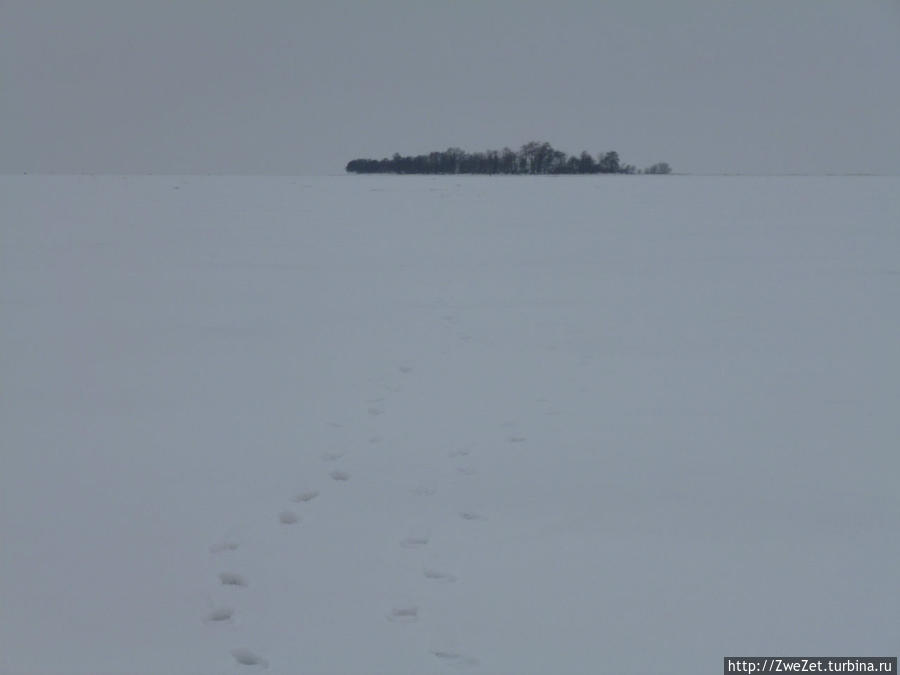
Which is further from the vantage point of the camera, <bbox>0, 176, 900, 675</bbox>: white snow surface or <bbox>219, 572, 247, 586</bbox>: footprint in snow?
<bbox>219, 572, 247, 586</bbox>: footprint in snow

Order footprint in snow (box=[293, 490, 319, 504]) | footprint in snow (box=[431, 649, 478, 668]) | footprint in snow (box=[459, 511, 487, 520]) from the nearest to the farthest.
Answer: footprint in snow (box=[431, 649, 478, 668]), footprint in snow (box=[459, 511, 487, 520]), footprint in snow (box=[293, 490, 319, 504])

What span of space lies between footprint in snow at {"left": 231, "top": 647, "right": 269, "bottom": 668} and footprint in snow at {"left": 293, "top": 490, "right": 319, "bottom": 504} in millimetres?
1102

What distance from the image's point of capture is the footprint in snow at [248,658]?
2.77m

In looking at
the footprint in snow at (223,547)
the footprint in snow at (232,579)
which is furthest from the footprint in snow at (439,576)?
the footprint in snow at (223,547)

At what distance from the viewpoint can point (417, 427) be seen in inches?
189

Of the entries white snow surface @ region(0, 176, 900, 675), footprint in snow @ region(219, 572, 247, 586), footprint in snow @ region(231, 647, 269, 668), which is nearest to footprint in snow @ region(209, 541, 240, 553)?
white snow surface @ region(0, 176, 900, 675)

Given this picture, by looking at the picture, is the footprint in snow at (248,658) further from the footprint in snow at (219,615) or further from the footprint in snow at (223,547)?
the footprint in snow at (223,547)

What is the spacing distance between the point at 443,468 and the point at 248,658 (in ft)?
5.52

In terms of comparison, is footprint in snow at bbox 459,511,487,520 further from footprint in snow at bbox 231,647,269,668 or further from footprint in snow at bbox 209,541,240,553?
footprint in snow at bbox 231,647,269,668

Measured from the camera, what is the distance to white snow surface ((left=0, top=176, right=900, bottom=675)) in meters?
2.94

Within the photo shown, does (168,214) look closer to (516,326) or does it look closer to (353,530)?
(516,326)

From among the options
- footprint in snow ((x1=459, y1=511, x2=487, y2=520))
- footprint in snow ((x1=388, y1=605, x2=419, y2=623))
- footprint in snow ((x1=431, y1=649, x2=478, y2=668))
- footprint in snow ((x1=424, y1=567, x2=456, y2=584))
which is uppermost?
footprint in snow ((x1=459, y1=511, x2=487, y2=520))

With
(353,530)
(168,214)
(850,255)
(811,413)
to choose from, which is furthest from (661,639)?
(168,214)

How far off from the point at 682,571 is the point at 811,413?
223 centimetres
